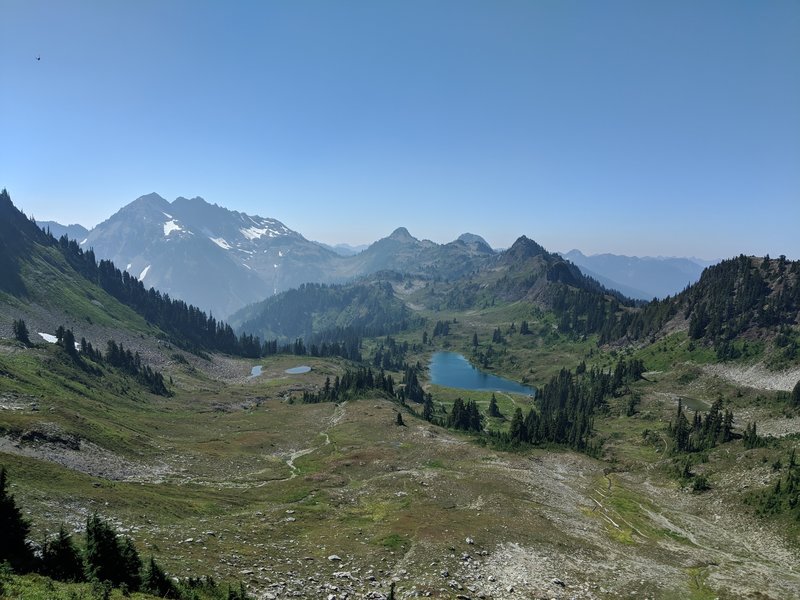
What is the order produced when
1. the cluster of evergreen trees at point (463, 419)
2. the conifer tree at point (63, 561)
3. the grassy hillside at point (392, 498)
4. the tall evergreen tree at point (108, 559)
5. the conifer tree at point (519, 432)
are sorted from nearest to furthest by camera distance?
the conifer tree at point (63, 561) < the tall evergreen tree at point (108, 559) < the grassy hillside at point (392, 498) < the conifer tree at point (519, 432) < the cluster of evergreen trees at point (463, 419)

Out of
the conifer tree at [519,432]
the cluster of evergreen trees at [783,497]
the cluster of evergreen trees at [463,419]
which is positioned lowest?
the cluster of evergreen trees at [463,419]

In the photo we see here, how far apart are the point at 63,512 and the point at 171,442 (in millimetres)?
52238

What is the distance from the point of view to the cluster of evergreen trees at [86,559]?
28.7m

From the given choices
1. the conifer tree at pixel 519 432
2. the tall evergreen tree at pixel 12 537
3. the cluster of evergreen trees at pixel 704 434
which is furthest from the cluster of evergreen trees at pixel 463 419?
the tall evergreen tree at pixel 12 537

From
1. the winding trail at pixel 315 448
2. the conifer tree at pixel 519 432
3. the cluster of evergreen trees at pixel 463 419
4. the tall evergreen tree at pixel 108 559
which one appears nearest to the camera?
the tall evergreen tree at pixel 108 559

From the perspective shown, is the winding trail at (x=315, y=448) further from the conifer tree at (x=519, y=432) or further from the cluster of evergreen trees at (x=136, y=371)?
the cluster of evergreen trees at (x=136, y=371)

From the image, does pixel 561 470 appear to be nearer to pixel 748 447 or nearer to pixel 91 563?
pixel 748 447

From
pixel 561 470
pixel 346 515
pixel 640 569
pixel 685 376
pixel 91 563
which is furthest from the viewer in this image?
pixel 685 376

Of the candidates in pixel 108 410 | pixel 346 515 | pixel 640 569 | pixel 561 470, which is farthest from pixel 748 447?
pixel 108 410

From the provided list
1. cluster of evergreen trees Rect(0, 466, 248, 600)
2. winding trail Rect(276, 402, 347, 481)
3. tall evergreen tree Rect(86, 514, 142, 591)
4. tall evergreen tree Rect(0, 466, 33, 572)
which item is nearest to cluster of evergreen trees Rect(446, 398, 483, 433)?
winding trail Rect(276, 402, 347, 481)

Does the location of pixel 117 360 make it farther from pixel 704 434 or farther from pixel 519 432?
pixel 704 434

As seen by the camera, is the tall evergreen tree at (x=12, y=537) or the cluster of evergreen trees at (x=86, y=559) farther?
the cluster of evergreen trees at (x=86, y=559)

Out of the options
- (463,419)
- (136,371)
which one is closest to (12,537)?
(463,419)

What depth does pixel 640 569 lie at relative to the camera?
53906 mm
